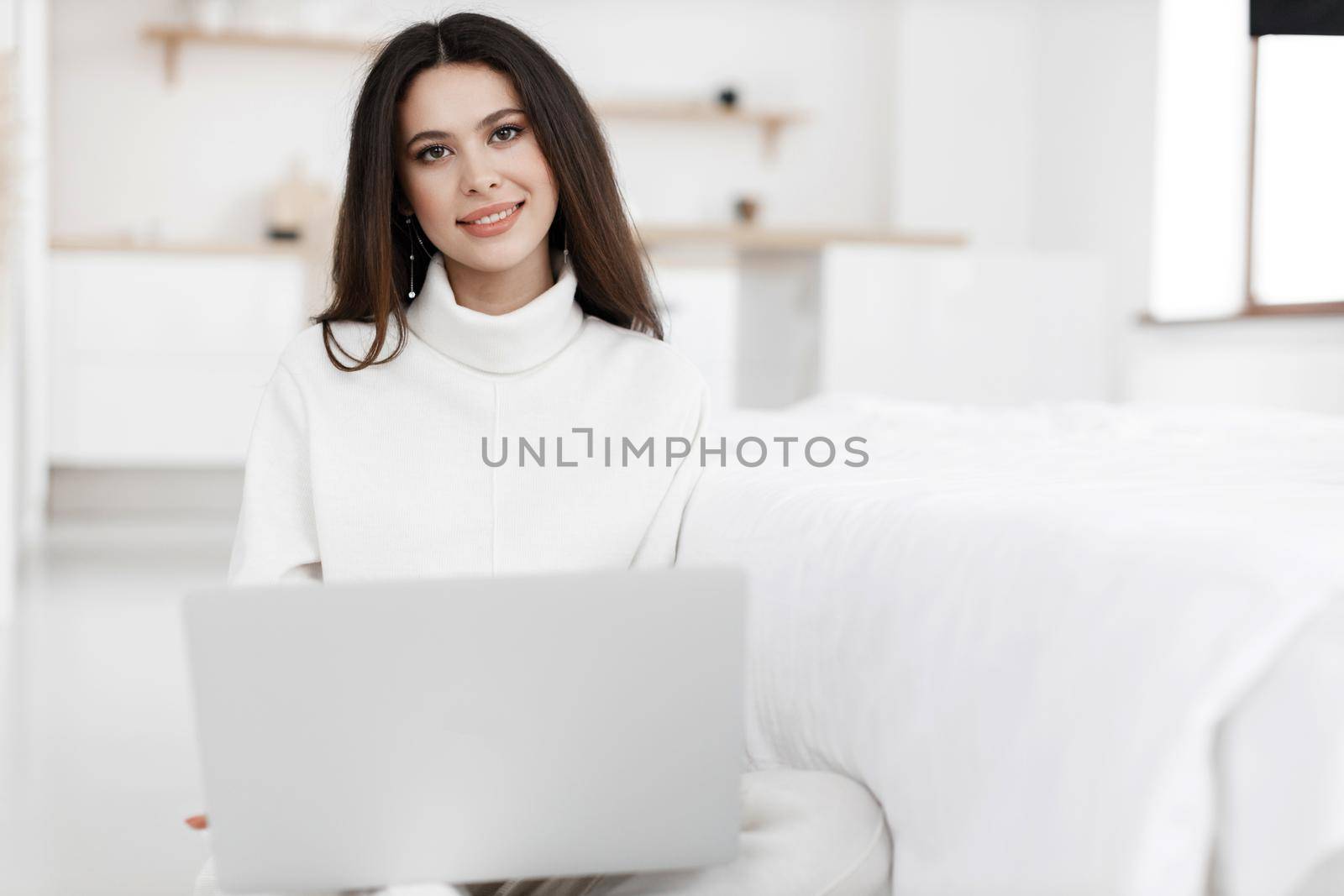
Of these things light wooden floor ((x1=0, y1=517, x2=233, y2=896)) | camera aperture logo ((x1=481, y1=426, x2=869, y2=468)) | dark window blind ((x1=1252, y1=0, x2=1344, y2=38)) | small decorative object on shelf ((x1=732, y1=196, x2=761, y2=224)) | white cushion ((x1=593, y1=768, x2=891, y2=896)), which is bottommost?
light wooden floor ((x1=0, y1=517, x2=233, y2=896))

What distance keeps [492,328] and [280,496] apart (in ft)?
0.80

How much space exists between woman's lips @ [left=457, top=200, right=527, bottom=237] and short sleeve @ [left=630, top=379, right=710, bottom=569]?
240 millimetres

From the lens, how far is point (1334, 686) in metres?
0.61

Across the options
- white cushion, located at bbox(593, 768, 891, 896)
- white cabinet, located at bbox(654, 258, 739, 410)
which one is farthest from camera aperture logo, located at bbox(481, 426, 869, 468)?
white cabinet, located at bbox(654, 258, 739, 410)

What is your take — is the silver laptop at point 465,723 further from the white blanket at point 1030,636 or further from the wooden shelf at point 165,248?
the wooden shelf at point 165,248

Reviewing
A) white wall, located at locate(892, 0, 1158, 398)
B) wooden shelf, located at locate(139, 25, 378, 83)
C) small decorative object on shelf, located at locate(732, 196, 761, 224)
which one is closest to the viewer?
wooden shelf, located at locate(139, 25, 378, 83)

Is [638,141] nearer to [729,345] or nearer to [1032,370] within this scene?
[729,345]

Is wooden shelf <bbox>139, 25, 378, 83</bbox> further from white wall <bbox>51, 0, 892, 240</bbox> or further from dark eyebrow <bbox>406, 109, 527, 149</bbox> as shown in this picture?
dark eyebrow <bbox>406, 109, 527, 149</bbox>

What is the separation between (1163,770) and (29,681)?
2262 mm

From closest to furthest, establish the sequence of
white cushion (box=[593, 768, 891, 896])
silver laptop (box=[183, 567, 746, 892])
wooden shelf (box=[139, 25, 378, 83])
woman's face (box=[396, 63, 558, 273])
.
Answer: silver laptop (box=[183, 567, 746, 892]), white cushion (box=[593, 768, 891, 896]), woman's face (box=[396, 63, 558, 273]), wooden shelf (box=[139, 25, 378, 83])

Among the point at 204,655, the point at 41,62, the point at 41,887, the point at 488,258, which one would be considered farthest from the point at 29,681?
the point at 41,62

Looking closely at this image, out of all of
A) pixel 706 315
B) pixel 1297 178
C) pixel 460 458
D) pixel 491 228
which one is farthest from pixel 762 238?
pixel 460 458

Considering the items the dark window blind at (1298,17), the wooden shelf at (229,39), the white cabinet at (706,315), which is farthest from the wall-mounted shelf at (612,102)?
the dark window blind at (1298,17)

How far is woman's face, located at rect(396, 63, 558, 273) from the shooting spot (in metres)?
1.30
